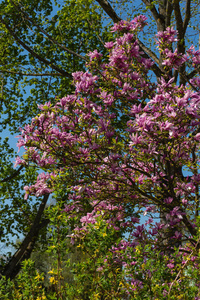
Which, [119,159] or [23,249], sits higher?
[119,159]

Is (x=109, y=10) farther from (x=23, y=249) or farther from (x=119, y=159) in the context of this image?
(x=23, y=249)

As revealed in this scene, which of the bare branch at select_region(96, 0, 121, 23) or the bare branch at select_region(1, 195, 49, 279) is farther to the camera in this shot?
the bare branch at select_region(1, 195, 49, 279)

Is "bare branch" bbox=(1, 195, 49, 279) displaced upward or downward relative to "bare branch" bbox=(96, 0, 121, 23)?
downward

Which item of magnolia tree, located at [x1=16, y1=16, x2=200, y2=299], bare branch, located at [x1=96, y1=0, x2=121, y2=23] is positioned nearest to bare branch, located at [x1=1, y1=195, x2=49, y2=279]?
magnolia tree, located at [x1=16, y1=16, x2=200, y2=299]

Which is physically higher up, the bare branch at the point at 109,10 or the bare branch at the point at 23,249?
the bare branch at the point at 109,10

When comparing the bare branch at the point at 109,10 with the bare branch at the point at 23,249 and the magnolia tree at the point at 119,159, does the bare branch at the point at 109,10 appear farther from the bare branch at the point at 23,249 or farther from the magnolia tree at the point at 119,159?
the bare branch at the point at 23,249

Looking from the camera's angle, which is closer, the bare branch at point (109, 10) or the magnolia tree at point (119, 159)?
the magnolia tree at point (119, 159)

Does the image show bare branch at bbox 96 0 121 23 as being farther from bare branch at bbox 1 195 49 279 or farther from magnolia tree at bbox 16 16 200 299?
bare branch at bbox 1 195 49 279

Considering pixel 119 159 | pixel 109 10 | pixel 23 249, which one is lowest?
pixel 23 249

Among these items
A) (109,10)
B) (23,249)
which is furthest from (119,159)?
(23,249)

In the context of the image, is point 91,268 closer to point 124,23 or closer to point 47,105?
point 47,105

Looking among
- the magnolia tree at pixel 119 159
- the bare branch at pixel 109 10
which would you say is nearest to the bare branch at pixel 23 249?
the magnolia tree at pixel 119 159

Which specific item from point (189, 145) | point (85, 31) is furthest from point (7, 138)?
point (189, 145)

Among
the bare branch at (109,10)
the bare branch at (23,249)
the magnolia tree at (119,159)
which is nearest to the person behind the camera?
the magnolia tree at (119,159)
